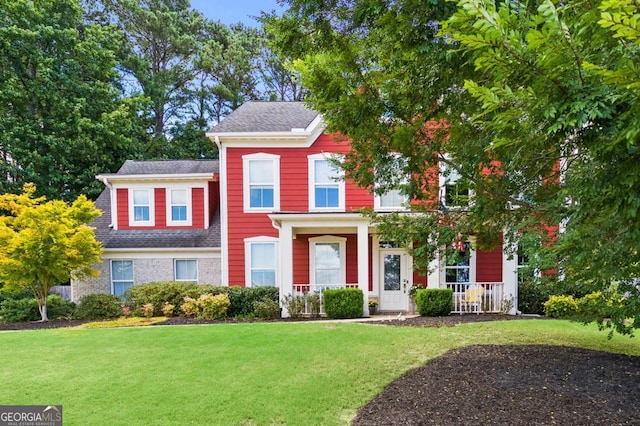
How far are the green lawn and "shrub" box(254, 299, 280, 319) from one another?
4.88 ft

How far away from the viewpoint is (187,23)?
26.2 meters

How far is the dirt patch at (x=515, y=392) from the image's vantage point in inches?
138

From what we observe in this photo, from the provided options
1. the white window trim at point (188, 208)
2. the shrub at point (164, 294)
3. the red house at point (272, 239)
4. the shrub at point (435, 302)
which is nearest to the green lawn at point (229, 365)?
the shrub at point (435, 302)

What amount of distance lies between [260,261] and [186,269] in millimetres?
2848

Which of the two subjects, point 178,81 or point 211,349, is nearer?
point 211,349

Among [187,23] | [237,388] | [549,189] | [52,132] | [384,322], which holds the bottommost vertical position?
[384,322]

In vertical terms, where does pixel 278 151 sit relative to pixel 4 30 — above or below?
below

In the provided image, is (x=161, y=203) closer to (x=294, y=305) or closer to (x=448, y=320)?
(x=294, y=305)

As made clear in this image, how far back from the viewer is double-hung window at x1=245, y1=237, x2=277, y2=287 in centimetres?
1140

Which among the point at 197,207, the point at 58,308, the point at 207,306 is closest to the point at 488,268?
the point at 207,306

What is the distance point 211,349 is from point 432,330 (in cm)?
473

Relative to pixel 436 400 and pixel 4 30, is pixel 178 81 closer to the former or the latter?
pixel 4 30

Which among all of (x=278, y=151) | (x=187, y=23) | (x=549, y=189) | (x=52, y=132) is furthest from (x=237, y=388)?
(x=187, y=23)

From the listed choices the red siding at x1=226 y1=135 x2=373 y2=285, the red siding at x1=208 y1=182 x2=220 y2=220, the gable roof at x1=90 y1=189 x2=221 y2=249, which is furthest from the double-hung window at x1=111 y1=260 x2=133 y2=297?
the red siding at x1=226 y1=135 x2=373 y2=285
